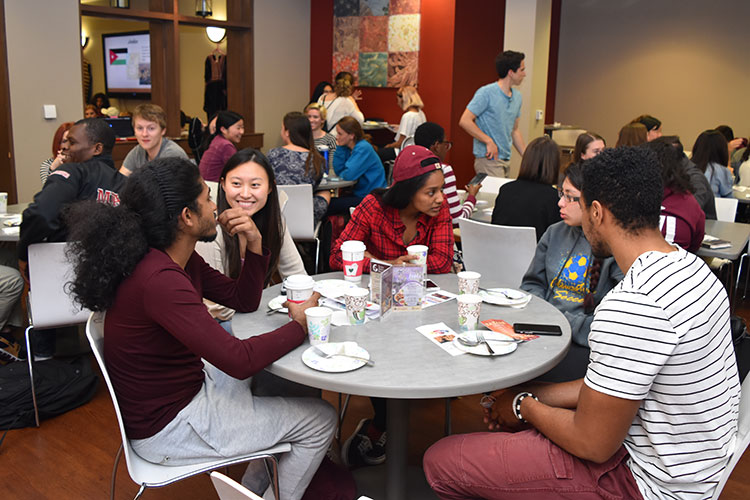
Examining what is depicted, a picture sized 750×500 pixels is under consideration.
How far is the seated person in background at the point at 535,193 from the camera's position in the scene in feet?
11.5

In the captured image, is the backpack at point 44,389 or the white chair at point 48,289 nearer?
the white chair at point 48,289

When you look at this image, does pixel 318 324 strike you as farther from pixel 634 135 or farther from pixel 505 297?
pixel 634 135

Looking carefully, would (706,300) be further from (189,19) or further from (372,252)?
(189,19)

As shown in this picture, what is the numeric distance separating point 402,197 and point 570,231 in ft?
2.27

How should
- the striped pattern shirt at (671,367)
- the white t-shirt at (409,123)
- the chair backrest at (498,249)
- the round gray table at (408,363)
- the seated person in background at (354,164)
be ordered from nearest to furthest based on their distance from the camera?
the striped pattern shirt at (671,367)
the round gray table at (408,363)
the chair backrest at (498,249)
the seated person in background at (354,164)
the white t-shirt at (409,123)

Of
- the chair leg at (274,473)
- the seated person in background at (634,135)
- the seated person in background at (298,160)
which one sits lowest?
the chair leg at (274,473)

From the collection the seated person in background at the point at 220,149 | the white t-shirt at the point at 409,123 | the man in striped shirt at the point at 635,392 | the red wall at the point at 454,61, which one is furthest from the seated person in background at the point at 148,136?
the red wall at the point at 454,61

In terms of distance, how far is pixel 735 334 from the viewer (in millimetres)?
2631

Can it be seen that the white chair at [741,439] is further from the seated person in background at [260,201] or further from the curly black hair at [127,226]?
the seated person in background at [260,201]

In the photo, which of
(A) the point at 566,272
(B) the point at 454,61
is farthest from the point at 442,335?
(B) the point at 454,61

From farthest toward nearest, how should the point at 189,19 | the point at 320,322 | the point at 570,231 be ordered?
the point at 189,19, the point at 570,231, the point at 320,322

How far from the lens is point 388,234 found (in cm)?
286

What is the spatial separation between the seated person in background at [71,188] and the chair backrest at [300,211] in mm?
1190

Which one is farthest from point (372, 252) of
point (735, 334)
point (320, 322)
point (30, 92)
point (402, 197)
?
point (30, 92)
